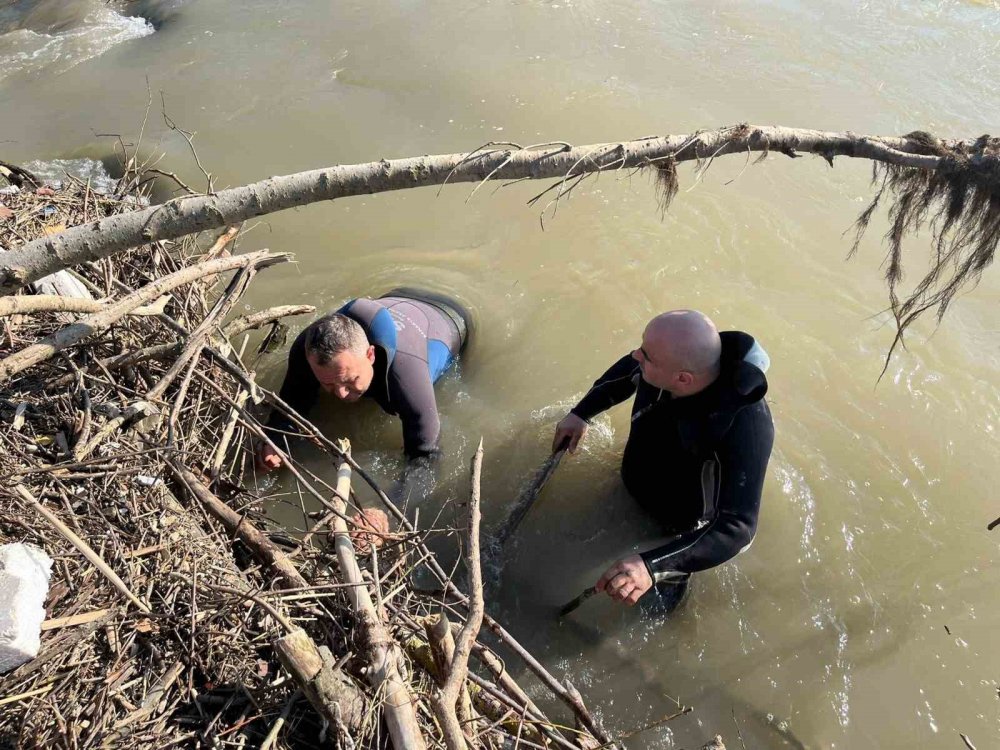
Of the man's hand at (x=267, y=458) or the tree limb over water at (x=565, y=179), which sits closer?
the tree limb over water at (x=565, y=179)

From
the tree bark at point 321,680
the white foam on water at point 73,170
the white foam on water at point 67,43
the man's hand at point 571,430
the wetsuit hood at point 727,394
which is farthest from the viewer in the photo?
the white foam on water at point 67,43

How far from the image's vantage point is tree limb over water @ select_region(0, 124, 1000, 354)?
257cm

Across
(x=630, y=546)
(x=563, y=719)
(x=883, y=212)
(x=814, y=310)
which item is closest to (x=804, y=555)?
(x=630, y=546)

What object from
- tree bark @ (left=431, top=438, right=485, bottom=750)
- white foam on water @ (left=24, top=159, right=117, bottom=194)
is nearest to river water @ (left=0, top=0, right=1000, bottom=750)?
white foam on water @ (left=24, top=159, right=117, bottom=194)

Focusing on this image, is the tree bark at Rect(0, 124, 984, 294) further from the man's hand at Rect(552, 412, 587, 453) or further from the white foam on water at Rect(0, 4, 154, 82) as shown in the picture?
the white foam on water at Rect(0, 4, 154, 82)

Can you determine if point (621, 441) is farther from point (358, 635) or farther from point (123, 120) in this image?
point (123, 120)

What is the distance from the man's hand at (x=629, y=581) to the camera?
3.28 metres

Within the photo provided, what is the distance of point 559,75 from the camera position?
7.35m

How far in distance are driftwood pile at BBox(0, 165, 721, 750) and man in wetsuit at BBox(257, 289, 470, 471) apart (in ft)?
1.29

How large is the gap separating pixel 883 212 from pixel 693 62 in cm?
275

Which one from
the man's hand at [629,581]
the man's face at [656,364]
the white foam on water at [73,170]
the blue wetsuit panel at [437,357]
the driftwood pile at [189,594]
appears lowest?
the man's hand at [629,581]

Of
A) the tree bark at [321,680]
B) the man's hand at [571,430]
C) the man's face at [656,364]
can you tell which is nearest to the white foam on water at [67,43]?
the man's hand at [571,430]

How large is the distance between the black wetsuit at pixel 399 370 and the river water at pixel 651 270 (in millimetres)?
429

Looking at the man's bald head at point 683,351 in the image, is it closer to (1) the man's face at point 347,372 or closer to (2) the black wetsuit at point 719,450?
(2) the black wetsuit at point 719,450
